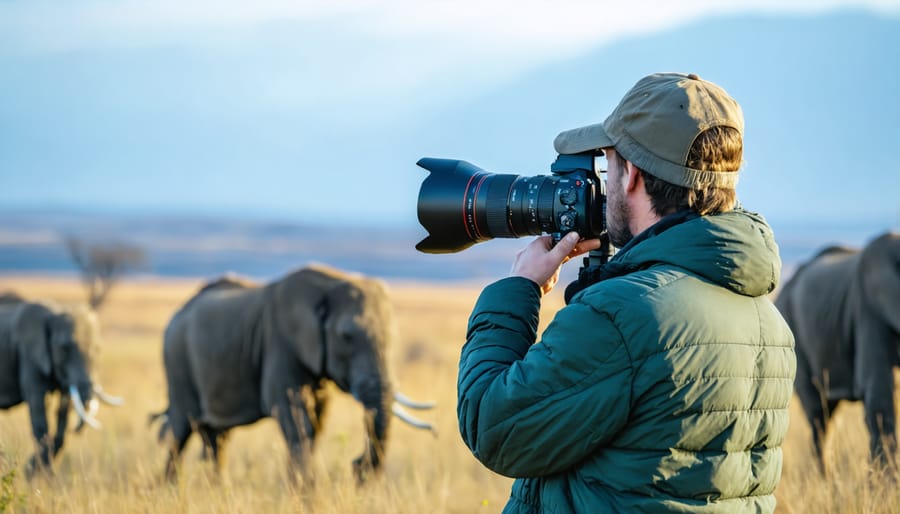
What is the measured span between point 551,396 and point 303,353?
6.99m

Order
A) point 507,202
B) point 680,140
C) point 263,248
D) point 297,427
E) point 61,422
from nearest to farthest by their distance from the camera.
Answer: point 680,140 < point 507,202 < point 297,427 < point 61,422 < point 263,248

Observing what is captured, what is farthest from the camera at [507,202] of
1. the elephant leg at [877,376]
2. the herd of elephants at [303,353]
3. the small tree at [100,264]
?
the small tree at [100,264]

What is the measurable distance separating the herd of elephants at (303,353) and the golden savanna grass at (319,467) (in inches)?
11.7

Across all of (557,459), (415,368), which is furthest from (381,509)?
(415,368)

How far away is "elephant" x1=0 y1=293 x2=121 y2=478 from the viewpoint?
1130 centimetres

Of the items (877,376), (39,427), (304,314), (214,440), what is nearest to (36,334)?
(39,427)

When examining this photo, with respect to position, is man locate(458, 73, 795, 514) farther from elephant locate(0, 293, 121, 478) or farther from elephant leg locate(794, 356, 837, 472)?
elephant locate(0, 293, 121, 478)

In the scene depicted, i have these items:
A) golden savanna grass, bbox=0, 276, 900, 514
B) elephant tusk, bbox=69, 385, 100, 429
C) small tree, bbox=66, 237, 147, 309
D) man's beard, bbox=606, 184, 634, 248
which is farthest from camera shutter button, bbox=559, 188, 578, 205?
small tree, bbox=66, 237, 147, 309

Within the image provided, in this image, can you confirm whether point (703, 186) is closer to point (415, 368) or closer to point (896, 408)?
point (896, 408)

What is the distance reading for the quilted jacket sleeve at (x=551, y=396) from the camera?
2562 millimetres

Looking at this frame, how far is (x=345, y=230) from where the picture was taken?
180 metres

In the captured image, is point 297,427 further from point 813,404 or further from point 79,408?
point 813,404

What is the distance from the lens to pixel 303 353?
9.41 m

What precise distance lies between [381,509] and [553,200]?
366cm
